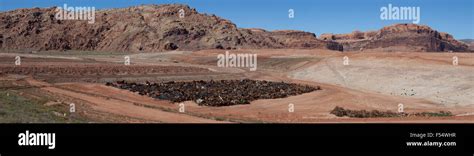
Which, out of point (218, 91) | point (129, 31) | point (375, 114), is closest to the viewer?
point (375, 114)

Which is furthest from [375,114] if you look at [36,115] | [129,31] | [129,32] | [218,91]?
[129,31]

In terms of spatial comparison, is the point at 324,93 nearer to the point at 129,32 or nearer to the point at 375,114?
the point at 375,114

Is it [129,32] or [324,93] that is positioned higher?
[129,32]

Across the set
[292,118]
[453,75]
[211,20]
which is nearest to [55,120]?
[292,118]

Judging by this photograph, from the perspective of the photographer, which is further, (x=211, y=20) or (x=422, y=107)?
(x=211, y=20)

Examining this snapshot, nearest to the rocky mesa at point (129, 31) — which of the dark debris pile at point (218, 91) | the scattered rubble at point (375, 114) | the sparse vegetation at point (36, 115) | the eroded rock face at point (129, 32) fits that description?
the eroded rock face at point (129, 32)
